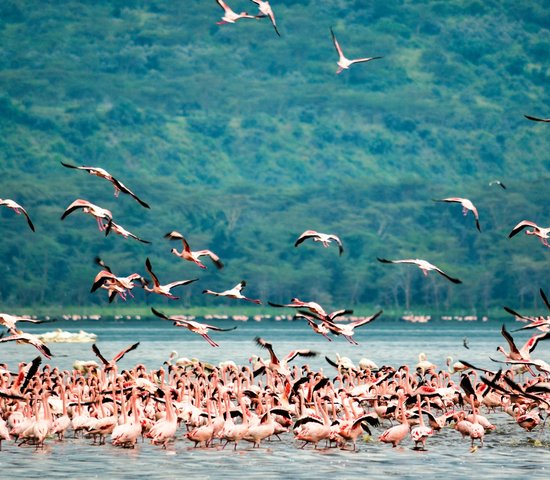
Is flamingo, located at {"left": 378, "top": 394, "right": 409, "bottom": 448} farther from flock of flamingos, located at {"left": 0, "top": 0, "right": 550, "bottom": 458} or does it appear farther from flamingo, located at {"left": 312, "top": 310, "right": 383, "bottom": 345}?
flamingo, located at {"left": 312, "top": 310, "right": 383, "bottom": 345}

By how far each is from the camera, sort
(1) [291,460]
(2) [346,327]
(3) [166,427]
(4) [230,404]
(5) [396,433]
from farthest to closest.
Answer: (4) [230,404]
(5) [396,433]
(3) [166,427]
(2) [346,327]
(1) [291,460]

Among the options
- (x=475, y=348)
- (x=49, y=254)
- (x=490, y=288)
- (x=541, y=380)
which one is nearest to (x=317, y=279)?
(x=490, y=288)

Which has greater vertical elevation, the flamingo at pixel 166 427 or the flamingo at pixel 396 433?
the flamingo at pixel 396 433

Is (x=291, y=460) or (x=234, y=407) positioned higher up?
(x=291, y=460)

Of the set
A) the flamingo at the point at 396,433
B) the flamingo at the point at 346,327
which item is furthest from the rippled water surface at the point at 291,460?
the flamingo at the point at 346,327

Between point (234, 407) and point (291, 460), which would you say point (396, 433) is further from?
point (234, 407)

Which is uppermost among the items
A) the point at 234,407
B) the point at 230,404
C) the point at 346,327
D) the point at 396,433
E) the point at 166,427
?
the point at 346,327

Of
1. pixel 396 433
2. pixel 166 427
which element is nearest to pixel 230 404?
pixel 166 427

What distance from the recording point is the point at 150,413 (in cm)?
3189

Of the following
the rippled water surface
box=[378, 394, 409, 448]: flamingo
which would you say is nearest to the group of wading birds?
box=[378, 394, 409, 448]: flamingo

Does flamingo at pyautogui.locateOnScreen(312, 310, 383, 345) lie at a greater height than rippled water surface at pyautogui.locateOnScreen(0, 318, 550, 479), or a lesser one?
A: greater

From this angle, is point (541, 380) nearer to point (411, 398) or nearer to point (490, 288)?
point (411, 398)

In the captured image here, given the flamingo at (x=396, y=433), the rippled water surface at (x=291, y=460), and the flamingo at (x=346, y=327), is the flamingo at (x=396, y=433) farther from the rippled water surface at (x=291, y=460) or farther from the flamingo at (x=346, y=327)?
the flamingo at (x=346, y=327)

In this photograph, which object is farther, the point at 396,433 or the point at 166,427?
the point at 396,433
